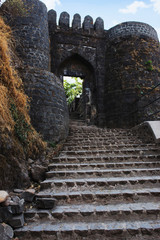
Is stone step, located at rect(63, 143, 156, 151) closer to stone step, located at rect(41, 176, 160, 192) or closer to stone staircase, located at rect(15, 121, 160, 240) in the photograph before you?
stone staircase, located at rect(15, 121, 160, 240)

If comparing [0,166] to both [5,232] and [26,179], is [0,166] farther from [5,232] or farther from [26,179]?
[5,232]

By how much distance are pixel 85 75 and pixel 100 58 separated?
54.3 inches

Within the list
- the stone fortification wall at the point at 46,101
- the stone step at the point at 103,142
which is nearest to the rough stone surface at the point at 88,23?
the stone fortification wall at the point at 46,101

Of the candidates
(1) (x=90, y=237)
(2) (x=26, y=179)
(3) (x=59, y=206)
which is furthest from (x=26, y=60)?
(1) (x=90, y=237)

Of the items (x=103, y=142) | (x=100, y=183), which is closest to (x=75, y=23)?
(x=103, y=142)

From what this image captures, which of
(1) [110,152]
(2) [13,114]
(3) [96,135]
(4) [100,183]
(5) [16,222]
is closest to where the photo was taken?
(5) [16,222]

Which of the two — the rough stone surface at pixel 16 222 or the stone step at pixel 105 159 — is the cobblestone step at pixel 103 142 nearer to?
the stone step at pixel 105 159

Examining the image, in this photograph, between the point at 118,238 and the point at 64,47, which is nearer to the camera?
the point at 118,238

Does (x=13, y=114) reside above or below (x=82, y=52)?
below

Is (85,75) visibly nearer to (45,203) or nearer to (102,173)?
(102,173)

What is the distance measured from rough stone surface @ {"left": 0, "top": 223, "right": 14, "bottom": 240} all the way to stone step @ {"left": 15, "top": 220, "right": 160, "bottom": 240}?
0.10m

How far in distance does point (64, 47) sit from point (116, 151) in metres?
7.62

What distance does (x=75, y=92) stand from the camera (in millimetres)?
24281

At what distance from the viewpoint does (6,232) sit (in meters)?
1.99
